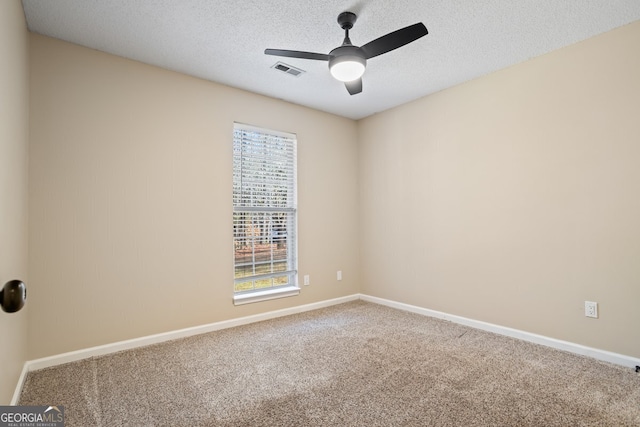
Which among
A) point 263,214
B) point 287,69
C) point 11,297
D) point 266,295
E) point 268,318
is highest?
point 287,69

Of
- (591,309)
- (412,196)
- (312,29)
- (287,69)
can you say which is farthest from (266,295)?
(591,309)

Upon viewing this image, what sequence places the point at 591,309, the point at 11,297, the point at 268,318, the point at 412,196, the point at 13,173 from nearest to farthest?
the point at 11,297, the point at 13,173, the point at 591,309, the point at 268,318, the point at 412,196

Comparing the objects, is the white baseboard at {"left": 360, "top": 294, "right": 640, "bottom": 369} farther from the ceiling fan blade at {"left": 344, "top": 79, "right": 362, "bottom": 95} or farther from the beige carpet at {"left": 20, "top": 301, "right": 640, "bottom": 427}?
the ceiling fan blade at {"left": 344, "top": 79, "right": 362, "bottom": 95}

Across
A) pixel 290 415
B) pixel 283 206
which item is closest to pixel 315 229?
pixel 283 206

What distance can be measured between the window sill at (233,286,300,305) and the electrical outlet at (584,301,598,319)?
2.82 meters

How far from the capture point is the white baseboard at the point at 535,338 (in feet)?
8.15

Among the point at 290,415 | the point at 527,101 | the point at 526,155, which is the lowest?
the point at 290,415

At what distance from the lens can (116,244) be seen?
2.86 meters

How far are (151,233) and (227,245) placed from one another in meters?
0.76

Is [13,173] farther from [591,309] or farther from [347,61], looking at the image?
[591,309]

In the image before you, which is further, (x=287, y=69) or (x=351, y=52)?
(x=287, y=69)

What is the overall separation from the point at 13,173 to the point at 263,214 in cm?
225

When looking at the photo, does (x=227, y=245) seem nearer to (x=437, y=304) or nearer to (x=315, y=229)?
(x=315, y=229)

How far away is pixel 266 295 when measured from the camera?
149 inches
